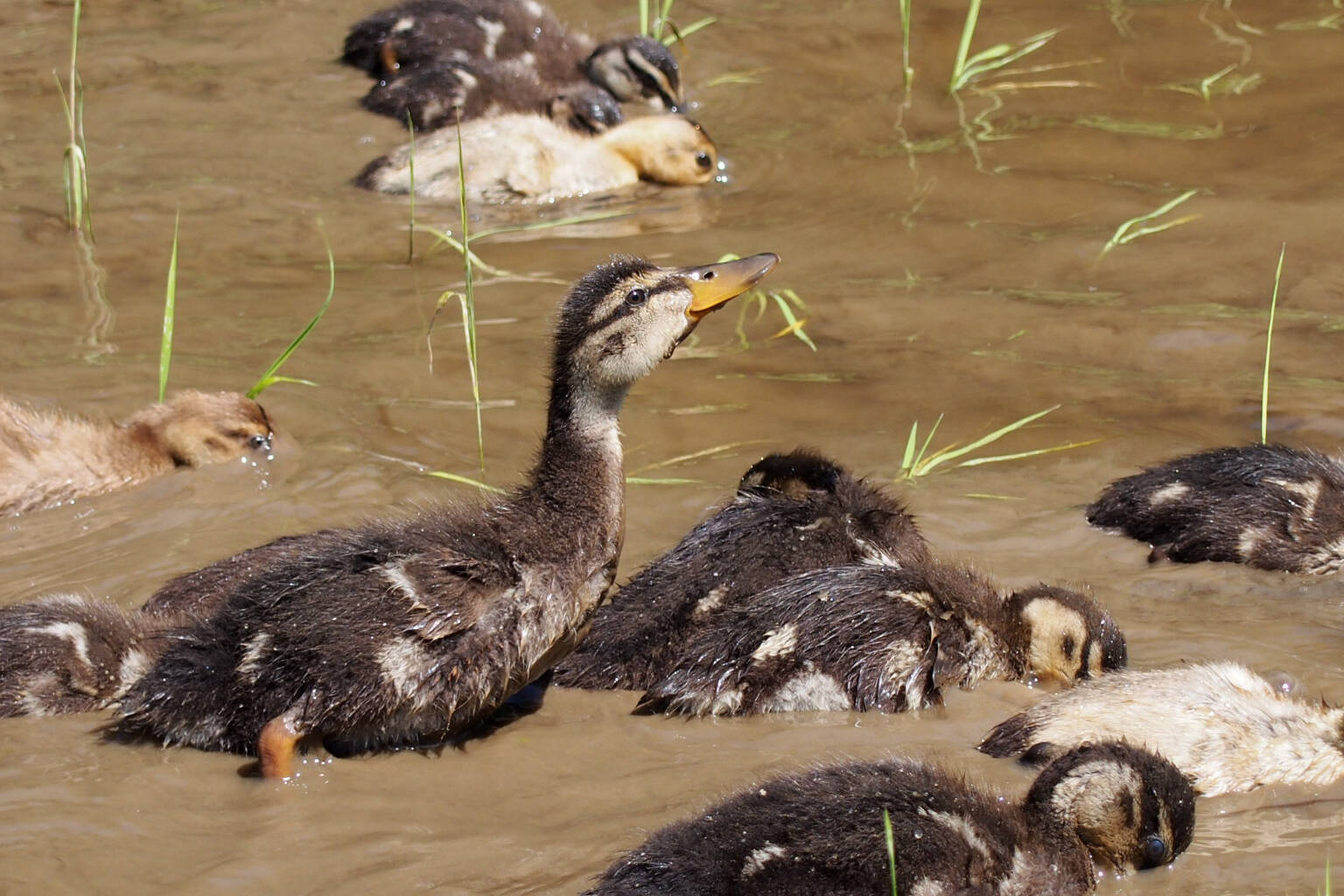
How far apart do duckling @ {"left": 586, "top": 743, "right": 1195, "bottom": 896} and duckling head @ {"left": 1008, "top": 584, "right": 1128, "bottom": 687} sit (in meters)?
0.72

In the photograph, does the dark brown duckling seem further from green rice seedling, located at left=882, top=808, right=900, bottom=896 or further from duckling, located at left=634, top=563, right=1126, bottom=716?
green rice seedling, located at left=882, top=808, right=900, bottom=896

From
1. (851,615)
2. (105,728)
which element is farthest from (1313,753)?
(105,728)

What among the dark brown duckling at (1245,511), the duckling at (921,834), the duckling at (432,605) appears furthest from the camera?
the dark brown duckling at (1245,511)

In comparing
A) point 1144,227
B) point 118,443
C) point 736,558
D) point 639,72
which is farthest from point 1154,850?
point 639,72

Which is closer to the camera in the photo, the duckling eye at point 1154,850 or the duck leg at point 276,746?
the duckling eye at point 1154,850

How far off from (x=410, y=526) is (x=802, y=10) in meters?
6.96

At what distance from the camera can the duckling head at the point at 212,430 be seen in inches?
223

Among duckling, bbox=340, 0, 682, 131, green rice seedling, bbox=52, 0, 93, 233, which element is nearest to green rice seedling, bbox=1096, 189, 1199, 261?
duckling, bbox=340, 0, 682, 131

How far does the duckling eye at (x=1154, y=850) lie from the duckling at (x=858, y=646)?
835 mm

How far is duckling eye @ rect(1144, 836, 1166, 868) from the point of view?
3.35 metres

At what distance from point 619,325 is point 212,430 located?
1990 millimetres

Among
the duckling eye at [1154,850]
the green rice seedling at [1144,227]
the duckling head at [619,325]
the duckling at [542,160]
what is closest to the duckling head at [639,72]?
the duckling at [542,160]

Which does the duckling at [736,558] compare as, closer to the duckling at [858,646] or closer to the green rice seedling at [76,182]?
the duckling at [858,646]

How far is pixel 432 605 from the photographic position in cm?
397
